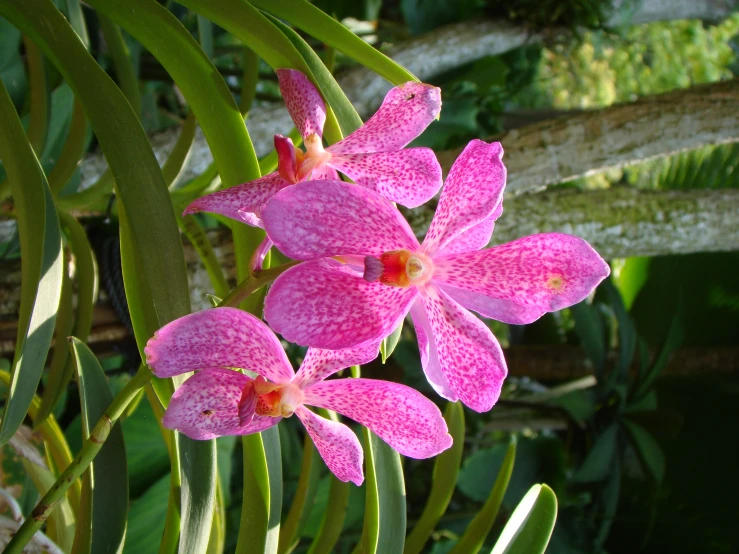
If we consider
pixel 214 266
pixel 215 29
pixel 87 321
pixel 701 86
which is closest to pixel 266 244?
pixel 214 266

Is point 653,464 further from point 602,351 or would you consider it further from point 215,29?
point 215,29

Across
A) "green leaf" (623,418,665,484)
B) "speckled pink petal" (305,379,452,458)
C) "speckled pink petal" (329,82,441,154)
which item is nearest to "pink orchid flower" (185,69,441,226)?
"speckled pink petal" (329,82,441,154)

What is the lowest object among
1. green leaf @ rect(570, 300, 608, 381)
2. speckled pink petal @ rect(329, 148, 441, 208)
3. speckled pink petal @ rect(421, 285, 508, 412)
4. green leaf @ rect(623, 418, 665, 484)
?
green leaf @ rect(623, 418, 665, 484)

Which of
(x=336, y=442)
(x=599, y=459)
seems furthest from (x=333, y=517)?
(x=599, y=459)

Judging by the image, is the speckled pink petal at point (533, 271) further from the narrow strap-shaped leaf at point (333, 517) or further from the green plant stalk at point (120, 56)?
the green plant stalk at point (120, 56)

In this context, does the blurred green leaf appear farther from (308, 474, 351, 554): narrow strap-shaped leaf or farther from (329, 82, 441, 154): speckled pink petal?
(329, 82, 441, 154): speckled pink petal

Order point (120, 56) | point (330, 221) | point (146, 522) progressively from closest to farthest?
point (330, 221) → point (120, 56) → point (146, 522)

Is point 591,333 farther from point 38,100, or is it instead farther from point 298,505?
point 38,100

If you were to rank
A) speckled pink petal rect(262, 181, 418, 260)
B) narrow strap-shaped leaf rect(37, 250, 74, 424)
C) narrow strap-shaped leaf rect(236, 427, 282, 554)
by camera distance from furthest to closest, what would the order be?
1. narrow strap-shaped leaf rect(37, 250, 74, 424)
2. narrow strap-shaped leaf rect(236, 427, 282, 554)
3. speckled pink petal rect(262, 181, 418, 260)
